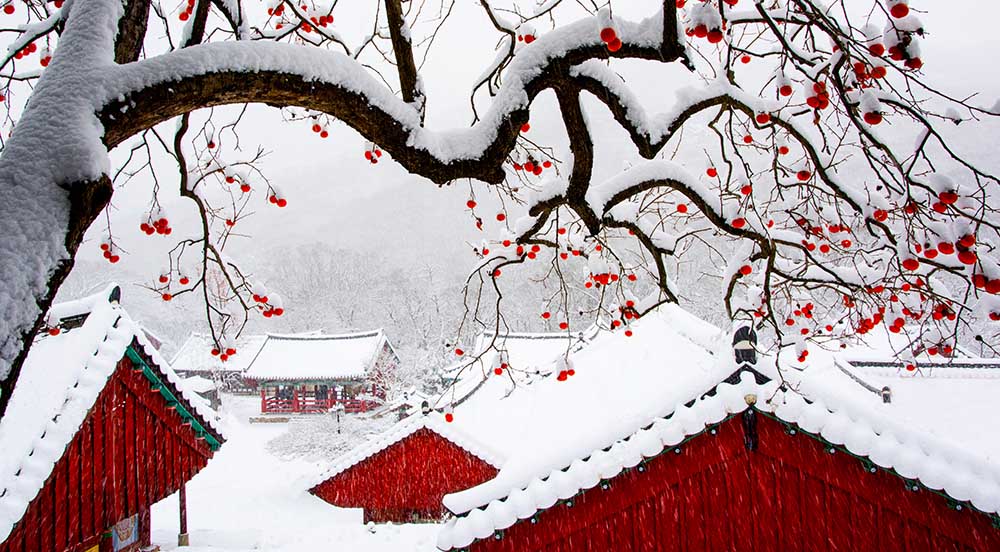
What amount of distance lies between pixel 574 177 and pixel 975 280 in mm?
1652

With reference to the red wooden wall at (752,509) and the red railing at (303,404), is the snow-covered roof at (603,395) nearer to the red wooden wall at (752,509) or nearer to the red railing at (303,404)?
the red wooden wall at (752,509)

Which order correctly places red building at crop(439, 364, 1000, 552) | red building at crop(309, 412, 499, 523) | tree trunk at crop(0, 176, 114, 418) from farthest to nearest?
1. red building at crop(309, 412, 499, 523)
2. red building at crop(439, 364, 1000, 552)
3. tree trunk at crop(0, 176, 114, 418)

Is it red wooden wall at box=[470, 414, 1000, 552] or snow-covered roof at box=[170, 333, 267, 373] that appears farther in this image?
snow-covered roof at box=[170, 333, 267, 373]

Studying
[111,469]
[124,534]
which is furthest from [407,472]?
[111,469]

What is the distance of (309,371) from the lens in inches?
990

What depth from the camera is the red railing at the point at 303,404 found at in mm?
24984

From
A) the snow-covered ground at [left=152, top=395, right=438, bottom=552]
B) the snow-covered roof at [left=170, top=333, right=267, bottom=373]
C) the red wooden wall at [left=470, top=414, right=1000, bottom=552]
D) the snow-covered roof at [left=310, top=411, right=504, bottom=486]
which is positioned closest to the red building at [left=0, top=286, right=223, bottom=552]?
the snow-covered ground at [left=152, top=395, right=438, bottom=552]

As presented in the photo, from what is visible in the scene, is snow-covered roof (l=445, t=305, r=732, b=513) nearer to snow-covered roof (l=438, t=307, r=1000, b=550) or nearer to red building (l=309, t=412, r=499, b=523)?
snow-covered roof (l=438, t=307, r=1000, b=550)

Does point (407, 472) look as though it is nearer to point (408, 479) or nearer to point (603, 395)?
point (408, 479)

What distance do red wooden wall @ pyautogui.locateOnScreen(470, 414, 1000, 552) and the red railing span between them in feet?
71.7

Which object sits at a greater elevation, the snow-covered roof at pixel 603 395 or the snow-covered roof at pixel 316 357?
the snow-covered roof at pixel 316 357

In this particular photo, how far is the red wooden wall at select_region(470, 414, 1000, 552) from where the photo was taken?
12.1 ft

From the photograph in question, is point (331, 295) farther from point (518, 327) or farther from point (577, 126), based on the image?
point (577, 126)

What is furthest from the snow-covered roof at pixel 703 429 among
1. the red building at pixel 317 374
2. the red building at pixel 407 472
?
the red building at pixel 317 374
